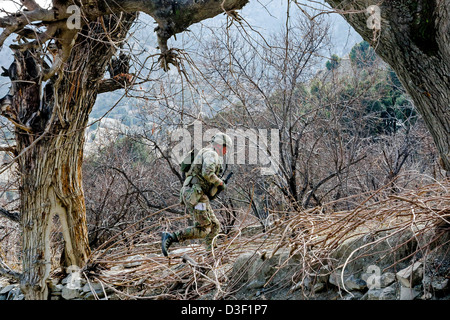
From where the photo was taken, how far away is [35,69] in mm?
4910

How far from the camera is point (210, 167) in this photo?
5090 millimetres

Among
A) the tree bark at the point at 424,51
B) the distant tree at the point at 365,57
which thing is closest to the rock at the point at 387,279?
the tree bark at the point at 424,51

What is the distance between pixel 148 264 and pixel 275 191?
5229 millimetres

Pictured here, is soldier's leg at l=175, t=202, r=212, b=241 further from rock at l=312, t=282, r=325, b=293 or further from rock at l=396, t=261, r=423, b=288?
rock at l=396, t=261, r=423, b=288

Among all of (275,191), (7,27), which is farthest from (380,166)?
(7,27)

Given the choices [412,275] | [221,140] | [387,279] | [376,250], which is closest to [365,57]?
[221,140]

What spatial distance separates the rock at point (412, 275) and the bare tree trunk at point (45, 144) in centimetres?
365

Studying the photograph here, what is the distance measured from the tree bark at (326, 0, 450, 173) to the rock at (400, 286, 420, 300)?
1.06m

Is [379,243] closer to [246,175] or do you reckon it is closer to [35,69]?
[35,69]

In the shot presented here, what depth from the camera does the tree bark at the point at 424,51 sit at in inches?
131

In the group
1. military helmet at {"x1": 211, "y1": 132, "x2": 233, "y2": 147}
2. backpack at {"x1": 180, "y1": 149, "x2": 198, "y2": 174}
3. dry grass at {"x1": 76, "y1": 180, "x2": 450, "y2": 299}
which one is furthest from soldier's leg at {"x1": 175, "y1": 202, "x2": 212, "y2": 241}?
military helmet at {"x1": 211, "y1": 132, "x2": 233, "y2": 147}

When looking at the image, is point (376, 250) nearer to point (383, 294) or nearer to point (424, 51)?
point (383, 294)

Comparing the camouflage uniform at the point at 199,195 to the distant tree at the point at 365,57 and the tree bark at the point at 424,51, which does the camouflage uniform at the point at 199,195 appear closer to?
the tree bark at the point at 424,51

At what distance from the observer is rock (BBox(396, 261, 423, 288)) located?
3094mm
